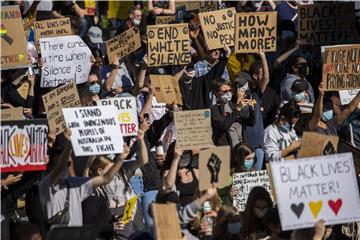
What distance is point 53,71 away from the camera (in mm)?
15570

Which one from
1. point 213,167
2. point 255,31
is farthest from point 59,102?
point 255,31

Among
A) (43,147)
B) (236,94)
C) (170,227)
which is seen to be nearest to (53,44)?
(236,94)

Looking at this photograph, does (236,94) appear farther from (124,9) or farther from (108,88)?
(124,9)

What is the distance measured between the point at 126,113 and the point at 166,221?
2880mm

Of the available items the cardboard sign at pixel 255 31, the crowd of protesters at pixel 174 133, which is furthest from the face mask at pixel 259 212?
the cardboard sign at pixel 255 31

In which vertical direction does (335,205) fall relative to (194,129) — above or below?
below

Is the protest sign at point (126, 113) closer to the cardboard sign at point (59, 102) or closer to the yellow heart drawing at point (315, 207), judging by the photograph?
the cardboard sign at point (59, 102)

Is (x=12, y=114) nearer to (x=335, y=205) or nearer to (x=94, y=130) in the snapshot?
(x=94, y=130)

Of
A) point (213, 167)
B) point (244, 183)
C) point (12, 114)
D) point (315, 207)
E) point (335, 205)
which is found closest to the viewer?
point (315, 207)

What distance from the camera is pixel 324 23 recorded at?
54.6 ft

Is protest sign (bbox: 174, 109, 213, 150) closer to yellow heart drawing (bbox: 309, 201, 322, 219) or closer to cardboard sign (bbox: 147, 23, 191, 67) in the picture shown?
cardboard sign (bbox: 147, 23, 191, 67)

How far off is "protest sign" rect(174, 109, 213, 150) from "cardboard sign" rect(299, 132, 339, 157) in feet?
5.27

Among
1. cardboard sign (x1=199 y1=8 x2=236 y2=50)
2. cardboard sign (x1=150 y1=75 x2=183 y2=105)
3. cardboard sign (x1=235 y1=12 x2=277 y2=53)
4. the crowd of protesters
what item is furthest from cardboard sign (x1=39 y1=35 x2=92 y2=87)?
cardboard sign (x1=235 y1=12 x2=277 y2=53)

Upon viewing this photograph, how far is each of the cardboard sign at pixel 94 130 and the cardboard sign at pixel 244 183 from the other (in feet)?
6.35
